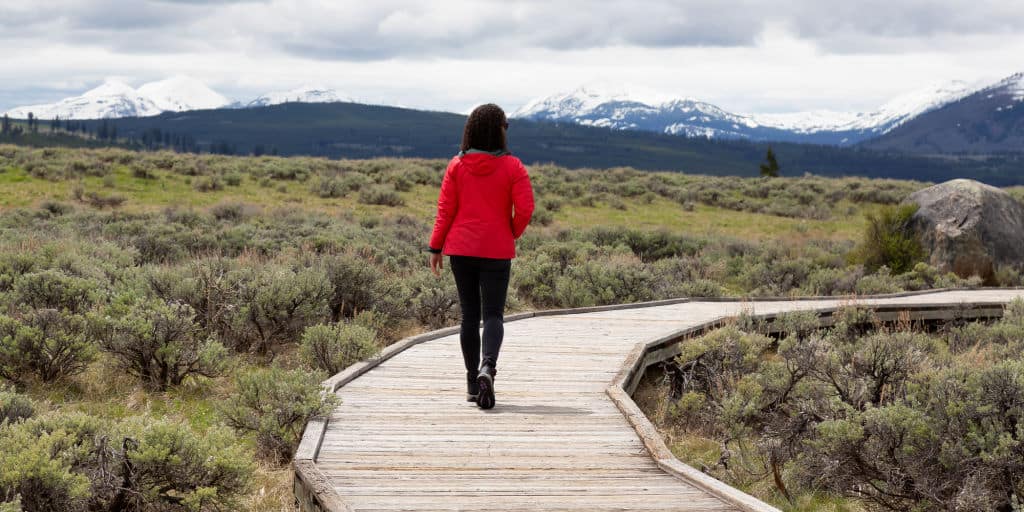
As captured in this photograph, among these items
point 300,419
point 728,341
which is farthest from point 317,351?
point 728,341

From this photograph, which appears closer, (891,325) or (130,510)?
(130,510)

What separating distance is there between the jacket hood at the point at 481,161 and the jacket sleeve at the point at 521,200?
19cm

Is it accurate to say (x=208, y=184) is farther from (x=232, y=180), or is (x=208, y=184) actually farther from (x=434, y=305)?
(x=434, y=305)

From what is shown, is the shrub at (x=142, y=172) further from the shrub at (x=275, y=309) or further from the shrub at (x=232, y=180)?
the shrub at (x=275, y=309)

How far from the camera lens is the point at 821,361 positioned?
725 centimetres

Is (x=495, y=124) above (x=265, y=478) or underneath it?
above

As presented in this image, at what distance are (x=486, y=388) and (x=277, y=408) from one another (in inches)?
61.3

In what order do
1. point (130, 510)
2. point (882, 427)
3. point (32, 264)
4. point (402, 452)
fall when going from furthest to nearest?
point (32, 264), point (882, 427), point (402, 452), point (130, 510)

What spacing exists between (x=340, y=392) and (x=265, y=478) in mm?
1235

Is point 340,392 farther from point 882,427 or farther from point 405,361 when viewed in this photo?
point 882,427

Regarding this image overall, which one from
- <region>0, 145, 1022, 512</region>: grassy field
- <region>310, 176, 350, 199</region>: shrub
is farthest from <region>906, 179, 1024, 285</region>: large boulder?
<region>310, 176, 350, 199</region>: shrub

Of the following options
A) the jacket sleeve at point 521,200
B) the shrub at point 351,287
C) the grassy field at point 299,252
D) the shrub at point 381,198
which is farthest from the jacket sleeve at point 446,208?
the shrub at point 381,198

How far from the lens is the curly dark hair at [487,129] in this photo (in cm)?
577

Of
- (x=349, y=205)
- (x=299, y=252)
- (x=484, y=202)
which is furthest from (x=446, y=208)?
(x=349, y=205)
